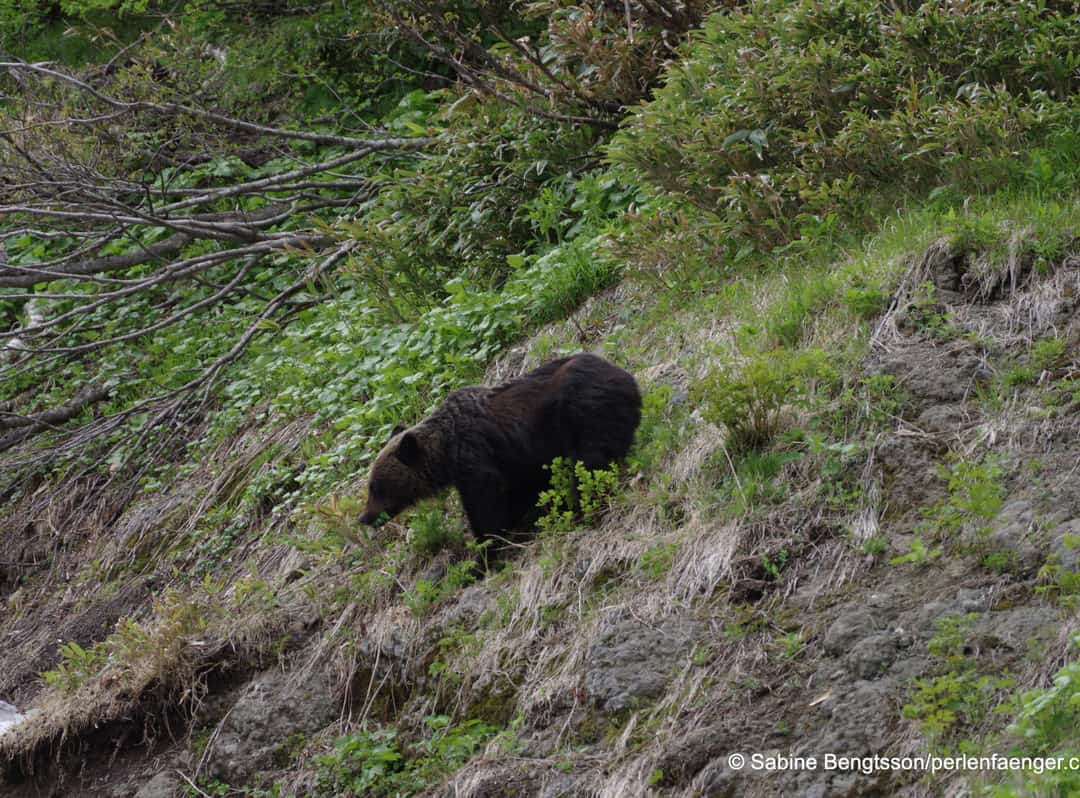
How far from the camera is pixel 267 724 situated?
6672 mm

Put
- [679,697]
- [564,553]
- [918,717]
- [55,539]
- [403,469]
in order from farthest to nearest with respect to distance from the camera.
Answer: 1. [55,539]
2. [403,469]
3. [564,553]
4. [679,697]
5. [918,717]

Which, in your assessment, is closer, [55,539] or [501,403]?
[501,403]

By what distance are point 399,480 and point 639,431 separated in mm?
1533

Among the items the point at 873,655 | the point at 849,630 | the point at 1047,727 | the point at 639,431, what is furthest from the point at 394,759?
the point at 1047,727

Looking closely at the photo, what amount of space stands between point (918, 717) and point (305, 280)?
8.83 metres

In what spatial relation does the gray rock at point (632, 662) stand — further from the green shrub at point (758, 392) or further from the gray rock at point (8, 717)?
the gray rock at point (8, 717)

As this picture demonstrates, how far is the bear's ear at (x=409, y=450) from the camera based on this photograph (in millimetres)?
6988

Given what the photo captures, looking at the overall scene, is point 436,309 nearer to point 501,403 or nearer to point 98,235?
point 501,403

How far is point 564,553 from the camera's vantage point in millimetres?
6152

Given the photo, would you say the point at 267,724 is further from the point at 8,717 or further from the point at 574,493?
the point at 8,717

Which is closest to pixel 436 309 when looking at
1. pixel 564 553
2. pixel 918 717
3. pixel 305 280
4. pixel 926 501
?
pixel 305 280

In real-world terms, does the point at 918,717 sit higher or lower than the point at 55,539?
higher

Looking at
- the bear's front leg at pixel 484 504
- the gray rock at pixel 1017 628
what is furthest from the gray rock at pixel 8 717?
the gray rock at pixel 1017 628

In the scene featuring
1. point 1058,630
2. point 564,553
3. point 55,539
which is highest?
point 1058,630
